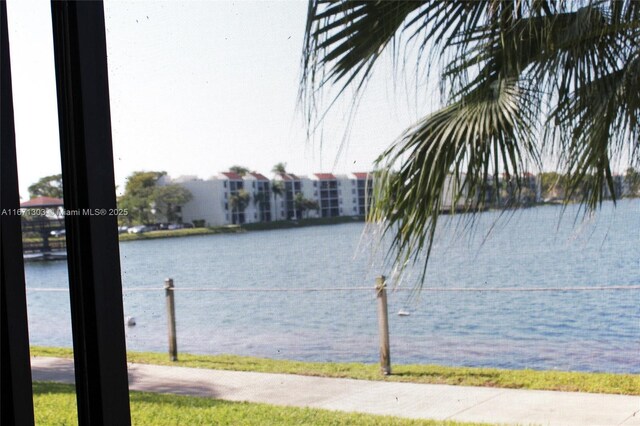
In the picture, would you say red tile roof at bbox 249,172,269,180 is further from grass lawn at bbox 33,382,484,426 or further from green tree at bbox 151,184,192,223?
grass lawn at bbox 33,382,484,426

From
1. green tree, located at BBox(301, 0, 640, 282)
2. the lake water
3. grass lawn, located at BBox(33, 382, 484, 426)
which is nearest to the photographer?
green tree, located at BBox(301, 0, 640, 282)

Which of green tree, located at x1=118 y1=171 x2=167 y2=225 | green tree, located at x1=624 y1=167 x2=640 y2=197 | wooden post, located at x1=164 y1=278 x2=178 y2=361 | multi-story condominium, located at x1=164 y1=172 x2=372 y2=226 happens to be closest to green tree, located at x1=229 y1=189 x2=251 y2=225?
multi-story condominium, located at x1=164 y1=172 x2=372 y2=226

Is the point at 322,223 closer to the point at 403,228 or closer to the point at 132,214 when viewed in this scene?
the point at 403,228

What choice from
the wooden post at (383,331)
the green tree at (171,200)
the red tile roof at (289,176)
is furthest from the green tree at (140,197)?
the wooden post at (383,331)

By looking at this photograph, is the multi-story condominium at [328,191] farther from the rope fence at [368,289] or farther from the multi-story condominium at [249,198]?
the rope fence at [368,289]

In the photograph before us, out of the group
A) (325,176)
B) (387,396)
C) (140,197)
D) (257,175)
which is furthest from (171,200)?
(387,396)

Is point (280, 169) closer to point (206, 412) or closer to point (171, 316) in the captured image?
point (171, 316)

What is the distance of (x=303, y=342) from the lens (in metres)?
1.45

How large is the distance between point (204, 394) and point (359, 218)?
1.92ft

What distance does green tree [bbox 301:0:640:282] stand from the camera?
0.97 meters

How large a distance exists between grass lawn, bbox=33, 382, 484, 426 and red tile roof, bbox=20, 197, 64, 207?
39 centimetres

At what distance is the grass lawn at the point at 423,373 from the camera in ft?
3.82

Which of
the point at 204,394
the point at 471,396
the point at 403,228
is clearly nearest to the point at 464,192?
the point at 403,228

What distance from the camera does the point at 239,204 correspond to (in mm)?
1326
